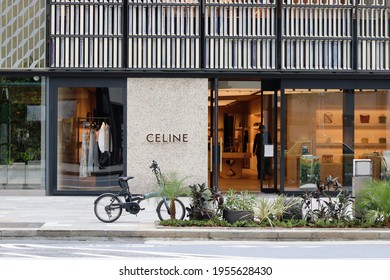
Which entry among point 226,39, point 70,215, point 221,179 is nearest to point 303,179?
point 221,179

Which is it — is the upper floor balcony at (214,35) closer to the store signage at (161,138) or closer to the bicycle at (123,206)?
the store signage at (161,138)

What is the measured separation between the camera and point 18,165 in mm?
23594

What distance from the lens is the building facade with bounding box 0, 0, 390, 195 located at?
23.4 meters

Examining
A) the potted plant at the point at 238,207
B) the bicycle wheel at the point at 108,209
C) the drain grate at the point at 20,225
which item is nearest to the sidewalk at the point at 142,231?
the drain grate at the point at 20,225

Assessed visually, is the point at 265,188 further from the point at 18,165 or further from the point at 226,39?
the point at 18,165

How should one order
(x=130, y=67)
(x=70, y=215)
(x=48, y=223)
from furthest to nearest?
1. (x=130, y=67)
2. (x=70, y=215)
3. (x=48, y=223)

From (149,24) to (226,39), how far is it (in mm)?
2328

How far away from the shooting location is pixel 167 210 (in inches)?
655

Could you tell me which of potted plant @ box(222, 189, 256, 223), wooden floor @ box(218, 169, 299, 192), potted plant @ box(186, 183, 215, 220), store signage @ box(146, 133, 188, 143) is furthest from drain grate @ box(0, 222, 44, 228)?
wooden floor @ box(218, 169, 299, 192)

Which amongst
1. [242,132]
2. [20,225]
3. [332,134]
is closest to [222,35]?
[242,132]

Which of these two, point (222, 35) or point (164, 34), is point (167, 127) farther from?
point (222, 35)

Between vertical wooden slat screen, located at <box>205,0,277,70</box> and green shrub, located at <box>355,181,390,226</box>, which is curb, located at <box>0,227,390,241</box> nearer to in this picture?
green shrub, located at <box>355,181,390,226</box>

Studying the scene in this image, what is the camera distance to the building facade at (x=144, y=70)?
76.8 ft

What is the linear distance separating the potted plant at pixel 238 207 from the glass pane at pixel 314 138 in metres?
8.18
